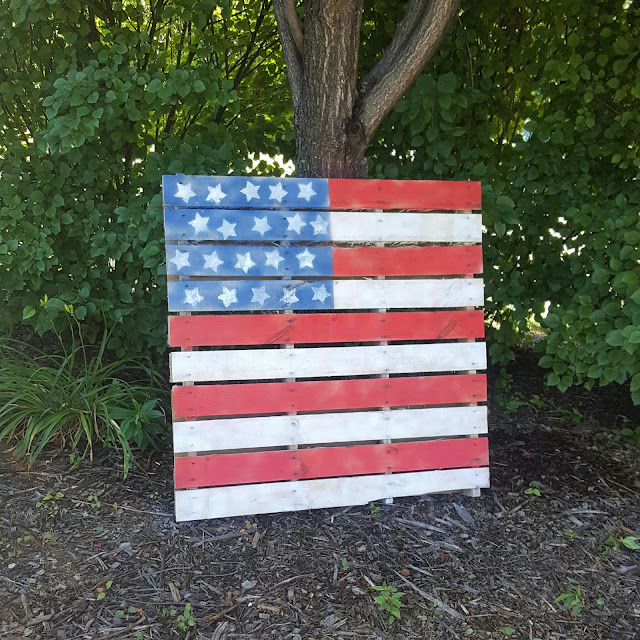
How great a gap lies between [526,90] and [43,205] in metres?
3.05

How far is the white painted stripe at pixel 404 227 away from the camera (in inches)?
112

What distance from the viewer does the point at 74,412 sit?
3.19 m

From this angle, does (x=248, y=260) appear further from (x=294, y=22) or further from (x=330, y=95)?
(x=294, y=22)

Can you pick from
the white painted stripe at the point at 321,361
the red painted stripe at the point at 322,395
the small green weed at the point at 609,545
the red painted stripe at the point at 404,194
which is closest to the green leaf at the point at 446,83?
the red painted stripe at the point at 404,194

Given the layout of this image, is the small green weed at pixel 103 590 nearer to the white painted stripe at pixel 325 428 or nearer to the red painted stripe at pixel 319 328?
the white painted stripe at pixel 325 428

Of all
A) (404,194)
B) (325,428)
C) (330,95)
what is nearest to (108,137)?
(330,95)

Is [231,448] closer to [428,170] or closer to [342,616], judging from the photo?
[342,616]

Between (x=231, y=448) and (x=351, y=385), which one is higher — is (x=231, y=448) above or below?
below

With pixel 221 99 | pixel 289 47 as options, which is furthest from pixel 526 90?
pixel 221 99

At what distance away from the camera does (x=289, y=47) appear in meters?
3.20

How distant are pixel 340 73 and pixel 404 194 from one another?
29.8 inches

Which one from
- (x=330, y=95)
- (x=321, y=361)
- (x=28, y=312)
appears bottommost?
(x=321, y=361)

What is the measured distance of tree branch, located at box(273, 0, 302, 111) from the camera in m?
3.12

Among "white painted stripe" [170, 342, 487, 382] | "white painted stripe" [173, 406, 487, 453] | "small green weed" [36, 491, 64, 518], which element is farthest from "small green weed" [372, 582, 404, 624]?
"small green weed" [36, 491, 64, 518]
